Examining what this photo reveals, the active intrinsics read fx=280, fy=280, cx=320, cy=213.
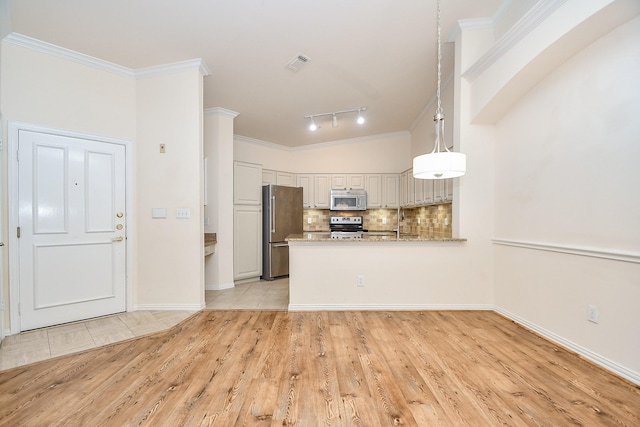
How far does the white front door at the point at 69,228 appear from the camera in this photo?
2.74 meters

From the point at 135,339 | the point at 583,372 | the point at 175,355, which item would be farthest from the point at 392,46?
the point at 135,339

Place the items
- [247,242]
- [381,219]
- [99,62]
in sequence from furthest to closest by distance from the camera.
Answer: [381,219] → [247,242] → [99,62]

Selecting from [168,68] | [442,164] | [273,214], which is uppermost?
[168,68]

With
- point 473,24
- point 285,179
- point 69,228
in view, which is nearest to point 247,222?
point 285,179

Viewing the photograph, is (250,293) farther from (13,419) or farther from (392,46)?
(392,46)

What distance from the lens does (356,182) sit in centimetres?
604

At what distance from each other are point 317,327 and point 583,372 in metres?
2.06

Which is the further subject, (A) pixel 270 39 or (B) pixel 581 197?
(A) pixel 270 39

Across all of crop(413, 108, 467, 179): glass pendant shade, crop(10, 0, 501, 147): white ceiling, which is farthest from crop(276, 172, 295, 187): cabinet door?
crop(413, 108, 467, 179): glass pendant shade

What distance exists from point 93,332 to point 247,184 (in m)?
2.97

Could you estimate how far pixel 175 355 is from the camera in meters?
2.27

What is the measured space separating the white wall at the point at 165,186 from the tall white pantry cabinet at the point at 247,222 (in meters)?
1.49

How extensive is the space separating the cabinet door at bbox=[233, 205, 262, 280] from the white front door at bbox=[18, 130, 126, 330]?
1786mm

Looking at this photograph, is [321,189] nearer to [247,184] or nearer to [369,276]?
[247,184]
